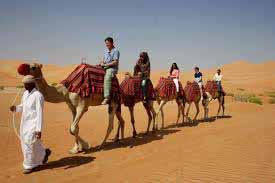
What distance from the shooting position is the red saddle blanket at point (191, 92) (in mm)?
14899

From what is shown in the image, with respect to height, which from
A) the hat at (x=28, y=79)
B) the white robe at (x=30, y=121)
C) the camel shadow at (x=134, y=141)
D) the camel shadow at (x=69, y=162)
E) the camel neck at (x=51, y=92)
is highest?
the hat at (x=28, y=79)

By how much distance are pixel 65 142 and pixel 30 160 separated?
3753 millimetres

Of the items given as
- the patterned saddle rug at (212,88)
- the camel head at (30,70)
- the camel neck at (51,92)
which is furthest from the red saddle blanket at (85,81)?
the patterned saddle rug at (212,88)

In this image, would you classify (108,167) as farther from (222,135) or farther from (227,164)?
(222,135)

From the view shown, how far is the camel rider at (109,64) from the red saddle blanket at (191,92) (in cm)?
650

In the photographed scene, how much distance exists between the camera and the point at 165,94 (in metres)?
13.1

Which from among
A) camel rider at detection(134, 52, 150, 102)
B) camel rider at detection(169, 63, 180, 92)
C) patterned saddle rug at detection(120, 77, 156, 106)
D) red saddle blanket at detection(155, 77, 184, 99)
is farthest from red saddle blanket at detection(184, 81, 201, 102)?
patterned saddle rug at detection(120, 77, 156, 106)

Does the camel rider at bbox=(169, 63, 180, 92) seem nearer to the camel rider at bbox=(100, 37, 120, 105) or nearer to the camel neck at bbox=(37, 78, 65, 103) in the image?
the camel rider at bbox=(100, 37, 120, 105)

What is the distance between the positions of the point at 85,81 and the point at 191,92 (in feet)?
24.6

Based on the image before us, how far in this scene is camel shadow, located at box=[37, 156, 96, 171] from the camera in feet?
24.2

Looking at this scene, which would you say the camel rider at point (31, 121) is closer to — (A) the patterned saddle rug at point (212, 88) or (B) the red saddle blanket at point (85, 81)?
(B) the red saddle blanket at point (85, 81)

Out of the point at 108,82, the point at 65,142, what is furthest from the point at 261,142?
the point at 65,142

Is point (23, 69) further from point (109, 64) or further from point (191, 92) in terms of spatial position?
point (191, 92)

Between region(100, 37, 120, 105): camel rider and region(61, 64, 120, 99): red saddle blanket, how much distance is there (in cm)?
16
